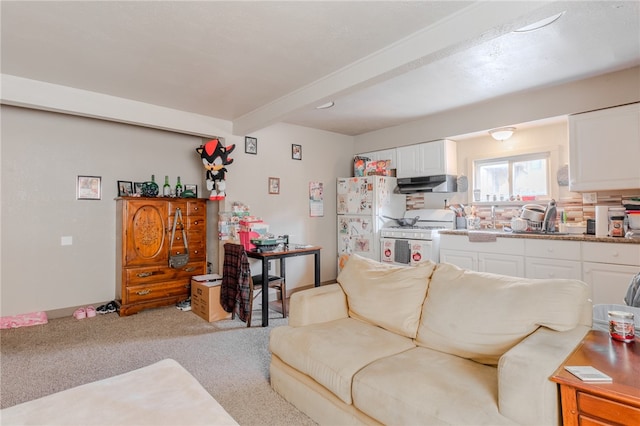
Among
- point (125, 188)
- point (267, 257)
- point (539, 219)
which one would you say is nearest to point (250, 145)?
point (125, 188)

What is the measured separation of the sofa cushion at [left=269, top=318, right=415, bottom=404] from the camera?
5.71ft

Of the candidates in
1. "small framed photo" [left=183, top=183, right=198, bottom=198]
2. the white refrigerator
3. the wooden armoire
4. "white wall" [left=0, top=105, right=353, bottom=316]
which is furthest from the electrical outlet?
"small framed photo" [left=183, top=183, right=198, bottom=198]

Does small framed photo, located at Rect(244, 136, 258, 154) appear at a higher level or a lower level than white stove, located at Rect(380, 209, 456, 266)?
higher

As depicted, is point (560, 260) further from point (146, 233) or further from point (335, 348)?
point (146, 233)

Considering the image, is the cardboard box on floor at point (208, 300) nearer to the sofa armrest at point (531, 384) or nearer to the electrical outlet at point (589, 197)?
the sofa armrest at point (531, 384)

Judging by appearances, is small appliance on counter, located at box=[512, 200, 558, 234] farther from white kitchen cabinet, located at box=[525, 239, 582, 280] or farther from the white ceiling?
the white ceiling

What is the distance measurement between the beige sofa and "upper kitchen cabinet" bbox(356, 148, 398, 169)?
3271 mm

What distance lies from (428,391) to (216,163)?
12.3 ft

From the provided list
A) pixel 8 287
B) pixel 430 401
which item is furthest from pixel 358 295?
pixel 8 287

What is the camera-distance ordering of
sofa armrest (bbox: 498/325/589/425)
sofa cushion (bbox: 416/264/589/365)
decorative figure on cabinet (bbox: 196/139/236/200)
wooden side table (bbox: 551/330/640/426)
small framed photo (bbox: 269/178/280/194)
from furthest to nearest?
small framed photo (bbox: 269/178/280/194), decorative figure on cabinet (bbox: 196/139/236/200), sofa cushion (bbox: 416/264/589/365), sofa armrest (bbox: 498/325/589/425), wooden side table (bbox: 551/330/640/426)

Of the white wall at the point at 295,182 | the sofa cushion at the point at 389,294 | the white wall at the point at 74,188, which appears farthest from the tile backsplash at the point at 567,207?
the sofa cushion at the point at 389,294

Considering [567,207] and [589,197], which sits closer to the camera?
[589,197]

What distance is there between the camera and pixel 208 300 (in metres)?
3.77

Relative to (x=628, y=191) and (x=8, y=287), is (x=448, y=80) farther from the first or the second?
(x=8, y=287)
